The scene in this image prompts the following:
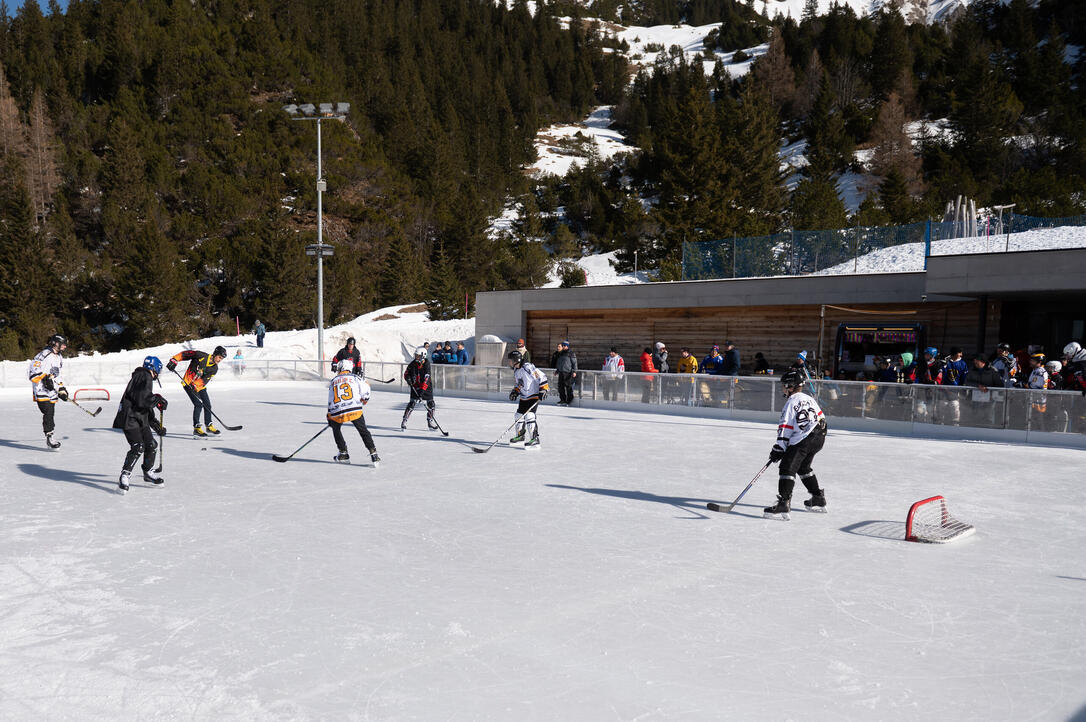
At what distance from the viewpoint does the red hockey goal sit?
6.67 meters

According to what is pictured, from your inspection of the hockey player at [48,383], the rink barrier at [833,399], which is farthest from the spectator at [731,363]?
the hockey player at [48,383]

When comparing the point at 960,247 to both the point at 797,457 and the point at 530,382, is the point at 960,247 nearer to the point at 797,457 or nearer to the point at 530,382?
the point at 530,382

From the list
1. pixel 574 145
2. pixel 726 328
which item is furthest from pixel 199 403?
pixel 574 145

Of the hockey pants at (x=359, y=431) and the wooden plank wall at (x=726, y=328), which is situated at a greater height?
the wooden plank wall at (x=726, y=328)

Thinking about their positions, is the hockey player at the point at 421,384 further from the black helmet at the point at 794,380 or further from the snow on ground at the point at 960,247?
the snow on ground at the point at 960,247

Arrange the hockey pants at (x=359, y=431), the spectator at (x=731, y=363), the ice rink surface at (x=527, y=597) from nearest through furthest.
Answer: the ice rink surface at (x=527, y=597), the hockey pants at (x=359, y=431), the spectator at (x=731, y=363)

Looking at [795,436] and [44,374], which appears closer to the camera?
[795,436]

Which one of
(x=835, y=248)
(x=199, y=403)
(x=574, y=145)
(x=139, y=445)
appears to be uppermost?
(x=574, y=145)

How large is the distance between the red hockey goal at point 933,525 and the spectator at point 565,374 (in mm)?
11692

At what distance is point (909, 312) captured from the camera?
1986cm

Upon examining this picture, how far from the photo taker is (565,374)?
746 inches

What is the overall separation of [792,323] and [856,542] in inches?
639

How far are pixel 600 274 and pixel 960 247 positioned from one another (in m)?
41.6

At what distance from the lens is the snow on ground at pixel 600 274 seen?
183 feet
